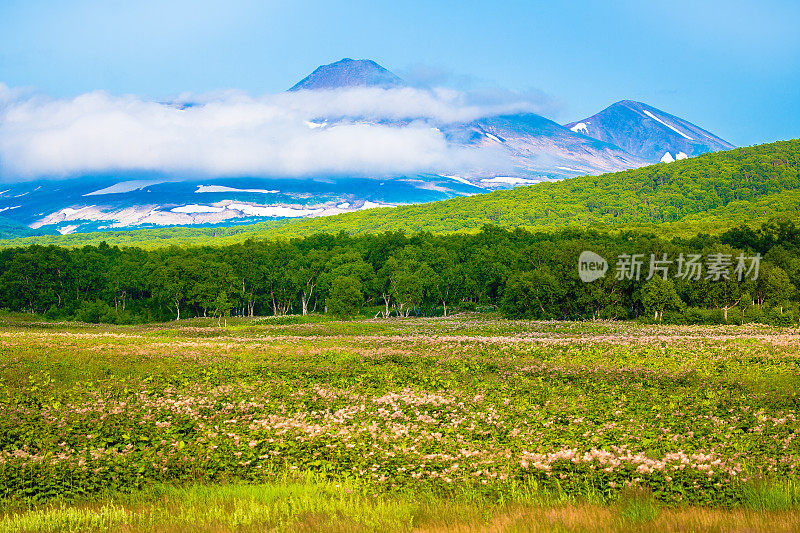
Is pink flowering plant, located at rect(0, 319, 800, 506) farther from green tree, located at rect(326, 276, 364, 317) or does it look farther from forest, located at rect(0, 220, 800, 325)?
green tree, located at rect(326, 276, 364, 317)

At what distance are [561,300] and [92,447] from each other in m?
73.3

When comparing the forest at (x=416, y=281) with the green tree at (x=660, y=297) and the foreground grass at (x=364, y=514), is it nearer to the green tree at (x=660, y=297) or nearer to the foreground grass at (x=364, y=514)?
the green tree at (x=660, y=297)

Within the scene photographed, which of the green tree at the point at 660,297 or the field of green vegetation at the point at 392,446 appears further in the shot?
the green tree at the point at 660,297

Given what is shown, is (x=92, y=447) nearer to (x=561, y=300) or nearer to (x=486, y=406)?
(x=486, y=406)

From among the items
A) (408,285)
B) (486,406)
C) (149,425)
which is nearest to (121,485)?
(149,425)

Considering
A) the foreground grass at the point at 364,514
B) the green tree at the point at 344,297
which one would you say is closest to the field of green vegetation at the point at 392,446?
the foreground grass at the point at 364,514

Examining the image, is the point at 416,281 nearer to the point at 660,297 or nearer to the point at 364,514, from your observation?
the point at 660,297

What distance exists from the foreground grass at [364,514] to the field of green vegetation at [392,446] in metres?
0.05

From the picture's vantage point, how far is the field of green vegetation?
11359 mm

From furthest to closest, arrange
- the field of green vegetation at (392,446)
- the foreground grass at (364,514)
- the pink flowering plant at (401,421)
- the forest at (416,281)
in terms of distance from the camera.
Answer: the forest at (416,281)
the pink flowering plant at (401,421)
the field of green vegetation at (392,446)
the foreground grass at (364,514)

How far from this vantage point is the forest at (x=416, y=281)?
7550 cm

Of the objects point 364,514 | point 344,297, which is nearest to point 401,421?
point 364,514

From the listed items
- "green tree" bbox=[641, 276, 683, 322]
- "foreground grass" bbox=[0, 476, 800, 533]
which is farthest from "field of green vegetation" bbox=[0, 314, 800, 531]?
"green tree" bbox=[641, 276, 683, 322]

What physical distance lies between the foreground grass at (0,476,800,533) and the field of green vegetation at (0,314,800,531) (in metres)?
0.05
